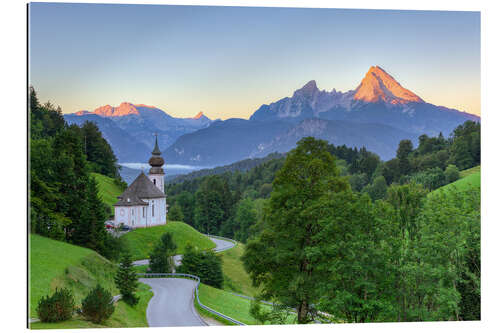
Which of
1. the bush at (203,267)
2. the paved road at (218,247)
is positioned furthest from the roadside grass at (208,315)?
the paved road at (218,247)

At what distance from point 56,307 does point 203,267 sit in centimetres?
741

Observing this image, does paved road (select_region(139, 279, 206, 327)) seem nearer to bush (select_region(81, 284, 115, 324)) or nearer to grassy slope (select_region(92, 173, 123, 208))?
bush (select_region(81, 284, 115, 324))

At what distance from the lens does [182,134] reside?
1498 cm

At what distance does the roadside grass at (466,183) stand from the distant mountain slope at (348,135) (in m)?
2.43

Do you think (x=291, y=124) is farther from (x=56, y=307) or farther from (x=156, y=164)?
(x=56, y=307)

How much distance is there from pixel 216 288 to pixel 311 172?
19.6ft

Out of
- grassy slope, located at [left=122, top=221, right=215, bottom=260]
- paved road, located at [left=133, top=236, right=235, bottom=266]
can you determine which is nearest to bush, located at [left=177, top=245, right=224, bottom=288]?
paved road, located at [left=133, top=236, right=235, bottom=266]

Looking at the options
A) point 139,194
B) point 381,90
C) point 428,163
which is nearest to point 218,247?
point 139,194

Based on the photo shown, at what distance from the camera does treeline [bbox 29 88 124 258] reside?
1294 cm

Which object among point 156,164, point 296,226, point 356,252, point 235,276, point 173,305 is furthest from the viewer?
point 235,276

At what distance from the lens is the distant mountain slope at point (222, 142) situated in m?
14.9

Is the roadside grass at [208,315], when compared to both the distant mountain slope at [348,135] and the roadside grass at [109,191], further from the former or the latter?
the roadside grass at [109,191]

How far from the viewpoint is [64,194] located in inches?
582

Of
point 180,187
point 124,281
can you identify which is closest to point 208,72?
point 124,281
